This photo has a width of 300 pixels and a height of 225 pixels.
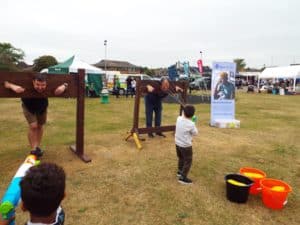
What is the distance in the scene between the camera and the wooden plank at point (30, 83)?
16.0 feet

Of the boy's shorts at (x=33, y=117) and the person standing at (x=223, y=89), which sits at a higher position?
the person standing at (x=223, y=89)

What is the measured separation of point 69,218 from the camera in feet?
11.5

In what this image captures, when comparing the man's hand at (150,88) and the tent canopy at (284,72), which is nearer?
the man's hand at (150,88)

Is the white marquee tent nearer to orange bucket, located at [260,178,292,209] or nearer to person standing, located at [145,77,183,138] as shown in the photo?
person standing, located at [145,77,183,138]

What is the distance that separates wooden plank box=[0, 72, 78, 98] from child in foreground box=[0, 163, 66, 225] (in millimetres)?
3817

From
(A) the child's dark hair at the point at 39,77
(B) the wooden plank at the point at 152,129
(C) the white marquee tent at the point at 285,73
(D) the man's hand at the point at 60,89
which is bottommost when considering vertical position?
(B) the wooden plank at the point at 152,129

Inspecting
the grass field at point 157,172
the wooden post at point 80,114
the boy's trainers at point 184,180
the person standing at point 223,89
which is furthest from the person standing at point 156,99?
the boy's trainers at point 184,180

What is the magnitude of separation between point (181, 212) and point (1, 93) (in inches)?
140

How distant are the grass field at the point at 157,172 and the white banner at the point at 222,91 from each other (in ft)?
3.16

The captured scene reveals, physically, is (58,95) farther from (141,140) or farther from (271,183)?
(271,183)

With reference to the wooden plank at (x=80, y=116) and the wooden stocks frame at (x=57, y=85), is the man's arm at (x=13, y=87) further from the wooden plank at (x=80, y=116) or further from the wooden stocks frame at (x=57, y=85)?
the wooden plank at (x=80, y=116)

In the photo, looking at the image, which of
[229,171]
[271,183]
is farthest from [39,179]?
[229,171]

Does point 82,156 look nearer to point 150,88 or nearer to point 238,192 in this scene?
point 150,88

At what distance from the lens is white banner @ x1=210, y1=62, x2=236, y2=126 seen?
385 inches
